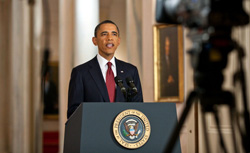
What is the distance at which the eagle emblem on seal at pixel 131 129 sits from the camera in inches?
136

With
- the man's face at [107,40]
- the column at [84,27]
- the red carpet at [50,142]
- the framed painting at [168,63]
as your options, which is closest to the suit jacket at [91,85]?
the man's face at [107,40]

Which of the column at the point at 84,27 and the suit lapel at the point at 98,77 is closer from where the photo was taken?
the suit lapel at the point at 98,77

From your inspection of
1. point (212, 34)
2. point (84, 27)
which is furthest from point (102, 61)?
point (84, 27)

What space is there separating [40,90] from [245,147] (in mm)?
11888

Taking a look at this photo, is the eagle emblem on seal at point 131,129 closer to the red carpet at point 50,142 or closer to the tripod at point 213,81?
the tripod at point 213,81

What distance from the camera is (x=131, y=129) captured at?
3469mm

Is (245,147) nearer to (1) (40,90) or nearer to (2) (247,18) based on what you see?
(2) (247,18)

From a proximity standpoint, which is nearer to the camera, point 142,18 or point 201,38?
point 201,38

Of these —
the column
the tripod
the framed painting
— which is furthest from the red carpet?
the tripod

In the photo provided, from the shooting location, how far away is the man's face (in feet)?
13.1

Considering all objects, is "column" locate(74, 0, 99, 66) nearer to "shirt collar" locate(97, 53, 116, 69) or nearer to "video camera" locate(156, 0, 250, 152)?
"shirt collar" locate(97, 53, 116, 69)

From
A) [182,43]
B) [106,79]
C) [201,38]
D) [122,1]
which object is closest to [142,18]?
[182,43]

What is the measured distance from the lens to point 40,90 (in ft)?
43.7

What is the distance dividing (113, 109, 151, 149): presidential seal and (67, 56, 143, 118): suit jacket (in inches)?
18.2
